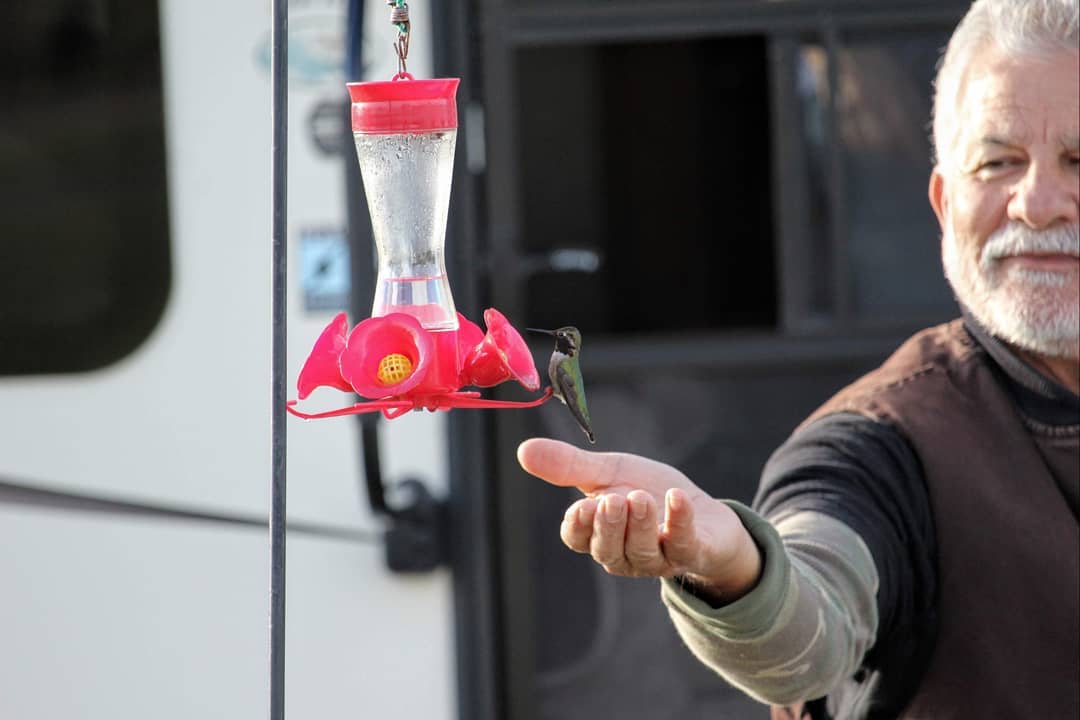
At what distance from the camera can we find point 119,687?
3.18 meters

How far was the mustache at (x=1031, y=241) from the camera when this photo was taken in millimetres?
2158

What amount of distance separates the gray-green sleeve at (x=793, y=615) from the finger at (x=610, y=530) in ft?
0.89

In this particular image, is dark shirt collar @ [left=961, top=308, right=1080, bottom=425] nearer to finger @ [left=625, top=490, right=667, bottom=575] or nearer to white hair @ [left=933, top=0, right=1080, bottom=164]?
white hair @ [left=933, top=0, right=1080, bottom=164]

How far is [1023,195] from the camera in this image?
2.17 metres

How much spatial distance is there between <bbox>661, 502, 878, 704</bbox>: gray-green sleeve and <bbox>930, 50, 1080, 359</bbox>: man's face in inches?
16.7

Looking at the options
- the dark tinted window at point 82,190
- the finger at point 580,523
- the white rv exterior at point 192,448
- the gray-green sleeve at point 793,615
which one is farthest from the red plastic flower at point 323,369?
the dark tinted window at point 82,190

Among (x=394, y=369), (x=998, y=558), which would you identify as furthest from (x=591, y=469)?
(x=998, y=558)

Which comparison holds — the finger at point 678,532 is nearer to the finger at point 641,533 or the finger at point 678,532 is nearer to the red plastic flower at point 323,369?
the finger at point 641,533

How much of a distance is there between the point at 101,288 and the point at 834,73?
5.22 ft

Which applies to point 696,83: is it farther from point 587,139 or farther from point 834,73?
point 834,73

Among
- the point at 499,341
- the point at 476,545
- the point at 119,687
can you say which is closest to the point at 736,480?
the point at 476,545

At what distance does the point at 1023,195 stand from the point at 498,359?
94cm

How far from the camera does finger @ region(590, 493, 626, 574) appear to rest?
1472 mm

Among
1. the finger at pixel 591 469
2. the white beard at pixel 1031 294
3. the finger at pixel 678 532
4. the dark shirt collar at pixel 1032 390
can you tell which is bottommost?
the finger at pixel 678 532
